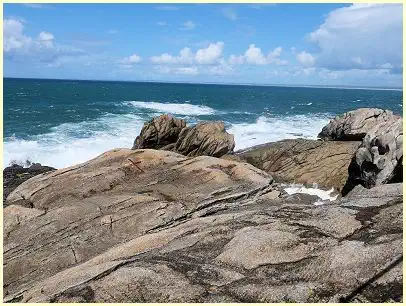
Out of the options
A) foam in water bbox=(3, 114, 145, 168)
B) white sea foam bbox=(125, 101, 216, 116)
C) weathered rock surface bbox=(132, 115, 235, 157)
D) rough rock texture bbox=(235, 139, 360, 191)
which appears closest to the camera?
rough rock texture bbox=(235, 139, 360, 191)

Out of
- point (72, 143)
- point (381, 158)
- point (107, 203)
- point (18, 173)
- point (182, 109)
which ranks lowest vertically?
point (18, 173)

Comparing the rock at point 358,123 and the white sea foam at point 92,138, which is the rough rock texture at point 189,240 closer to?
the rock at point 358,123

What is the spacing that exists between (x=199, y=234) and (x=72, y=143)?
38.7 metres

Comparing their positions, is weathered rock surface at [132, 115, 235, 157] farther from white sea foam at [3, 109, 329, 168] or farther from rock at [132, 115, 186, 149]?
white sea foam at [3, 109, 329, 168]

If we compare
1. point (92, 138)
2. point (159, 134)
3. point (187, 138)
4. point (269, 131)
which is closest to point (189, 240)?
point (187, 138)

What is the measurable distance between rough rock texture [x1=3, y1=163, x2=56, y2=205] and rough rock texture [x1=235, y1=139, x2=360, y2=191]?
16742 mm

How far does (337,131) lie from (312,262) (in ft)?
99.9

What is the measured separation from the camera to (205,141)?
116 feet

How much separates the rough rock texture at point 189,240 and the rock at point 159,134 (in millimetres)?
16653

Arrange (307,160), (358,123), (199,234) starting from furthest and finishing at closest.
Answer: (358,123) < (307,160) < (199,234)

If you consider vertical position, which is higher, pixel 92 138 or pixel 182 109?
pixel 182 109

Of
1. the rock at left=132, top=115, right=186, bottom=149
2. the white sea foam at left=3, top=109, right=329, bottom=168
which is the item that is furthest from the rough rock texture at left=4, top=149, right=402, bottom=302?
the white sea foam at left=3, top=109, right=329, bottom=168

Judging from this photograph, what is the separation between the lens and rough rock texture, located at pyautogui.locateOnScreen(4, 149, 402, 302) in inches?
368

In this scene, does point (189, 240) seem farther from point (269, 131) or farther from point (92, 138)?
point (269, 131)
